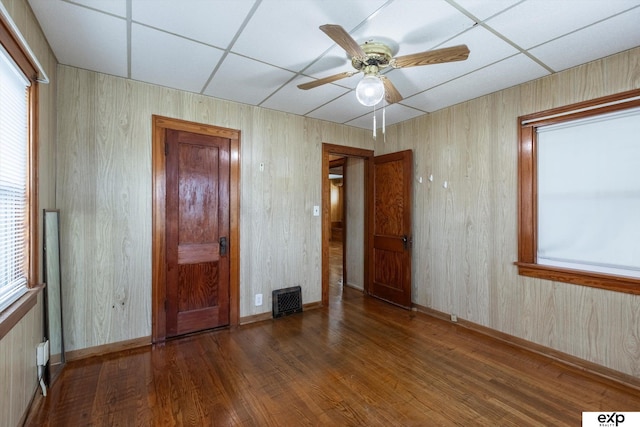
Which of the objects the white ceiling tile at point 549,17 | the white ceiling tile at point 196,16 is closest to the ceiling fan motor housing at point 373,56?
the white ceiling tile at point 549,17

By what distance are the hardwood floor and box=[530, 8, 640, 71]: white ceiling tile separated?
263 centimetres

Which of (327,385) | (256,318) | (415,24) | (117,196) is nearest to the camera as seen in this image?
(415,24)

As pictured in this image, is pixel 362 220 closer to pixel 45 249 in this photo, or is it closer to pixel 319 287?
pixel 319 287

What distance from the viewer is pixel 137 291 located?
2818 mm

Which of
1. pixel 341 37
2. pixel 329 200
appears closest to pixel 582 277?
pixel 341 37

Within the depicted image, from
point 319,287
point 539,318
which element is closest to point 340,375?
point 319,287

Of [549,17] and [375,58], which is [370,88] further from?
[549,17]

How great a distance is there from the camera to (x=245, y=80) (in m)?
2.79

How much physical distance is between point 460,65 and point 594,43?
0.92m

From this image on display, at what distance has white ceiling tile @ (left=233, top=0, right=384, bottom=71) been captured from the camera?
1.76 metres

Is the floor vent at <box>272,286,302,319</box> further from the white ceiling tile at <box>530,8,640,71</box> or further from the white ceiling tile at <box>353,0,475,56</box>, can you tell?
the white ceiling tile at <box>530,8,640,71</box>

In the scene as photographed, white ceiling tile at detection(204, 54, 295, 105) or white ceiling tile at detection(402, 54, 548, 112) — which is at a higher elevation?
white ceiling tile at detection(204, 54, 295, 105)

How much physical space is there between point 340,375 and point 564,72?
11.0 feet

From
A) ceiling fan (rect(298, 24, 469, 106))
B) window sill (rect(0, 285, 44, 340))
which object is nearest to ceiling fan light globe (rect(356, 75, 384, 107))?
ceiling fan (rect(298, 24, 469, 106))
